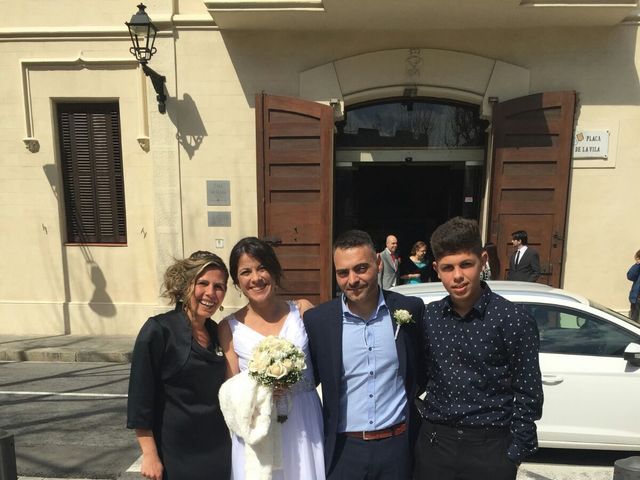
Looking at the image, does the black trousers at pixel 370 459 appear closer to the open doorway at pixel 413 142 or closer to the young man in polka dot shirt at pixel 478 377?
the young man in polka dot shirt at pixel 478 377

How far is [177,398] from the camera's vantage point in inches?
77.3

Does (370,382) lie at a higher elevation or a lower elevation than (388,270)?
higher

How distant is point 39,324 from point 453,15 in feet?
29.1

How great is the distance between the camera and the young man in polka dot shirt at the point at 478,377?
1.82m

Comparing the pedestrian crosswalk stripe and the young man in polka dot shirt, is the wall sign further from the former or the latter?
the pedestrian crosswalk stripe

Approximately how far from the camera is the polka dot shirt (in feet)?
5.91

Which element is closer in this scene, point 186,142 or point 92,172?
point 186,142

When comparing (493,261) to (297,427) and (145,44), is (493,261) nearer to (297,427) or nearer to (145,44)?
(297,427)

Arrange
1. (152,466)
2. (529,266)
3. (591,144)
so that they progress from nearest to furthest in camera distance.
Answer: (152,466)
(529,266)
(591,144)

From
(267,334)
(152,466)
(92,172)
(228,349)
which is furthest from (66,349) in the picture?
(267,334)

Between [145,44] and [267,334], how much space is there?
6543 mm

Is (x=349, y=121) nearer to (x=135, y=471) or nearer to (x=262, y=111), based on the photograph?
(x=262, y=111)

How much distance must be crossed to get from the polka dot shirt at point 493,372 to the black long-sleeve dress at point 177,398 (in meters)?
1.07

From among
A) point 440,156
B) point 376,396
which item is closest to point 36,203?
point 440,156
